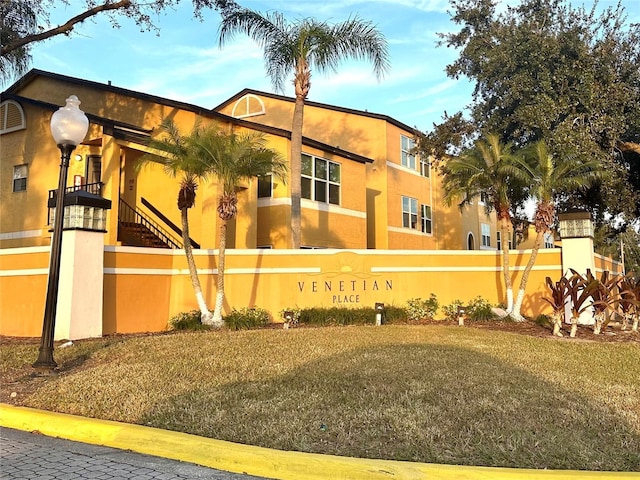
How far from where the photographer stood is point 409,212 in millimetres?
28547

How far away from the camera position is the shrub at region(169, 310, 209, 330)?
14.5 m

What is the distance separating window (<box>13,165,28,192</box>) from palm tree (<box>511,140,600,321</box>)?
54.0 feet

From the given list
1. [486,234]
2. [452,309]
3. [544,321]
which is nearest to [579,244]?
[544,321]

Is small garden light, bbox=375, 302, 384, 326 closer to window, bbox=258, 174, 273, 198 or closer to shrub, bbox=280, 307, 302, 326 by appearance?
shrub, bbox=280, 307, 302, 326

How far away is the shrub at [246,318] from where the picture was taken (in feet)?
48.1

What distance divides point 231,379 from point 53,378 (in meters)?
2.76

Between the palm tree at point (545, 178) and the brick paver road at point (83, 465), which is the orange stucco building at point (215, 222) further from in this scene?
the brick paver road at point (83, 465)

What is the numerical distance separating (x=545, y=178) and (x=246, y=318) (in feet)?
28.7

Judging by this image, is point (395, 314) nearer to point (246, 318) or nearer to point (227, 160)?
point (246, 318)

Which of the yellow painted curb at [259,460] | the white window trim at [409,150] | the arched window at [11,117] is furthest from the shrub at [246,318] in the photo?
the white window trim at [409,150]

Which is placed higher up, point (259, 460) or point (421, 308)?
point (421, 308)

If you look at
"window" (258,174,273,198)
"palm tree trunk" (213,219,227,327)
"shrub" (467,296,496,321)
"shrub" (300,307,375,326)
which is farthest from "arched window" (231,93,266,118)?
"shrub" (467,296,496,321)

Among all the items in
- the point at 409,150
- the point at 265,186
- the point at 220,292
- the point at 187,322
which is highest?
the point at 409,150

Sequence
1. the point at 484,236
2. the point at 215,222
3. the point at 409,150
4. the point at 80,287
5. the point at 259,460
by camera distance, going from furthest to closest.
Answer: the point at 484,236
the point at 409,150
the point at 215,222
the point at 80,287
the point at 259,460
